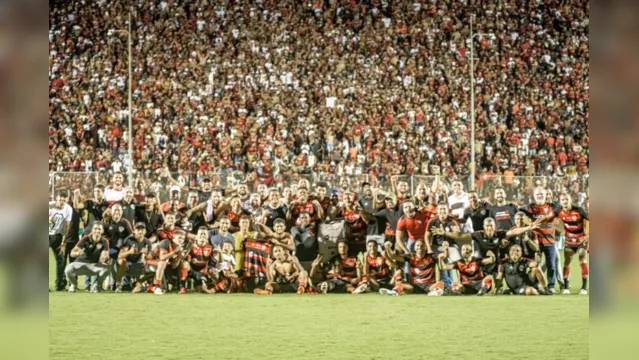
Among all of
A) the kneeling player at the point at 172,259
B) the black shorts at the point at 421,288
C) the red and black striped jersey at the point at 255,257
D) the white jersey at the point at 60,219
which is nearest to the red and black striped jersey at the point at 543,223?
the black shorts at the point at 421,288

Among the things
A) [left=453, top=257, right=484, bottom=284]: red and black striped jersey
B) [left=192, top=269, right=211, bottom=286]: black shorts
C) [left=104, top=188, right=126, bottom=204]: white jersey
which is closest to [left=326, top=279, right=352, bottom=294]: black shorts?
[left=453, top=257, right=484, bottom=284]: red and black striped jersey

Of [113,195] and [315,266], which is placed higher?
[113,195]

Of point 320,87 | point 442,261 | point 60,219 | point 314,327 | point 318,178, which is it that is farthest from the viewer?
point 320,87

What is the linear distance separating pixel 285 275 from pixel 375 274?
1.37 meters

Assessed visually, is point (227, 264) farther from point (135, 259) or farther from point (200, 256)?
point (135, 259)

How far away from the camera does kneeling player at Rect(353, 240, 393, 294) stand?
1348 centimetres

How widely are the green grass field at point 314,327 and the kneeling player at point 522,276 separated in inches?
13.0

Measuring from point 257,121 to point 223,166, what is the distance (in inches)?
112

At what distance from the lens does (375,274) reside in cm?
1358

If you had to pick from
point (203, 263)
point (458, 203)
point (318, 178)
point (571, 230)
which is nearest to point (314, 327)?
→ point (203, 263)

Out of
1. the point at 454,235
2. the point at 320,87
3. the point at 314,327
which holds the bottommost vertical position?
the point at 314,327

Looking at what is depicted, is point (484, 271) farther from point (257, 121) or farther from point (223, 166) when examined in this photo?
point (257, 121)

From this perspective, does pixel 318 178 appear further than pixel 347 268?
Yes

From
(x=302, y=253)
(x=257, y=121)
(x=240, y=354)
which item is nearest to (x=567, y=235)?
(x=302, y=253)
